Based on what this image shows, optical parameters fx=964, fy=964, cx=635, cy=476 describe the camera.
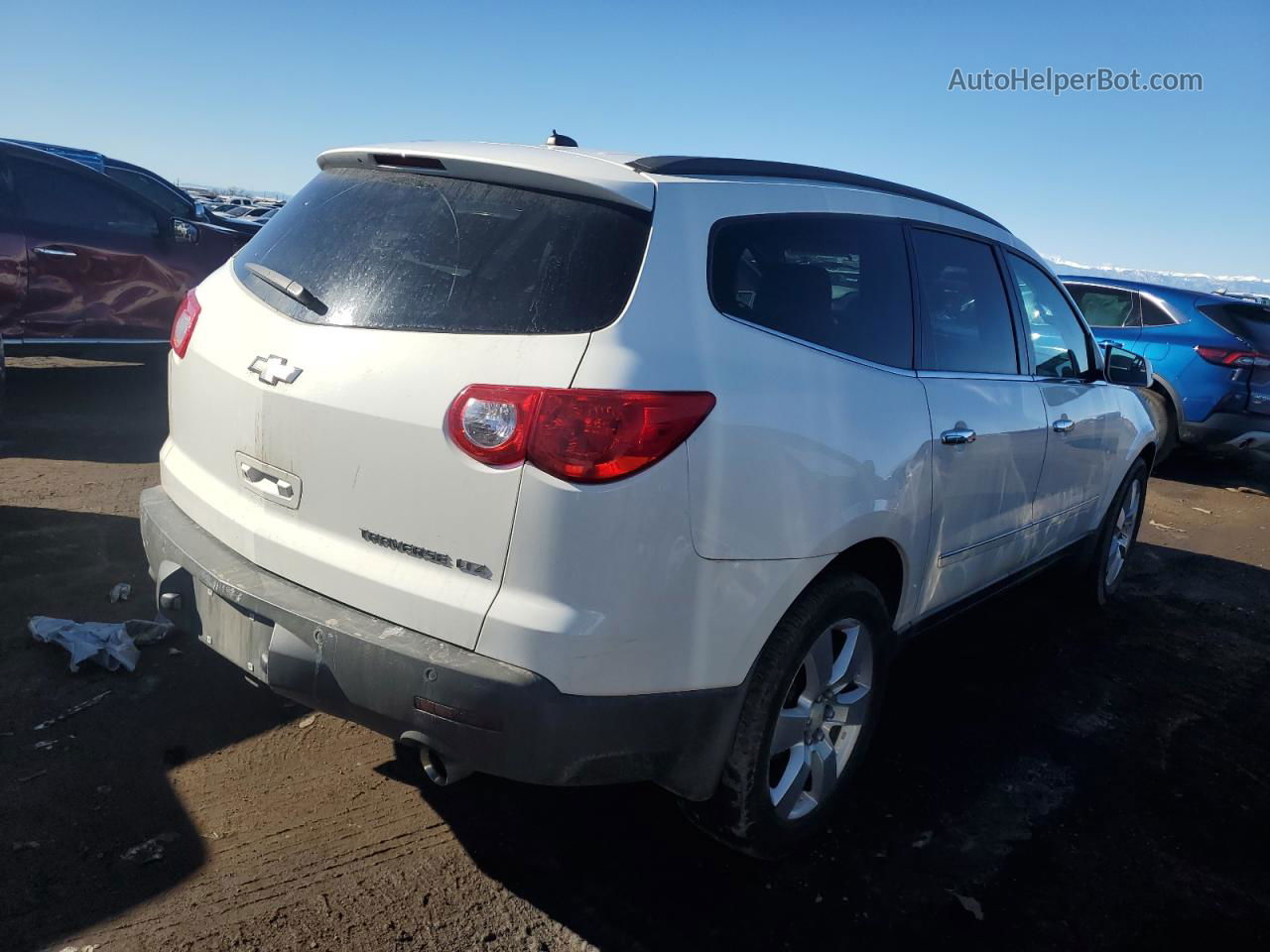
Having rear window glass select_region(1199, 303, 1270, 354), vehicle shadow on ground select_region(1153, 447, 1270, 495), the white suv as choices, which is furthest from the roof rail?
vehicle shadow on ground select_region(1153, 447, 1270, 495)

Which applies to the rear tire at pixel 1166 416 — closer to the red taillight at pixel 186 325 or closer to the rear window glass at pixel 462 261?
the rear window glass at pixel 462 261

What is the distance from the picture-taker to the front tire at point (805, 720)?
7.91 feet

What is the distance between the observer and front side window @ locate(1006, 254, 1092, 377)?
3949 millimetres

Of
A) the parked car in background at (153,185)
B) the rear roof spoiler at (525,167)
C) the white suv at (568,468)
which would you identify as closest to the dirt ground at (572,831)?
the white suv at (568,468)

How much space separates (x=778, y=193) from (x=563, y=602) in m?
1.34

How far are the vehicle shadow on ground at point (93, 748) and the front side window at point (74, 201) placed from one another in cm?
401

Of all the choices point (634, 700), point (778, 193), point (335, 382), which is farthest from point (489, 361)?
point (778, 193)

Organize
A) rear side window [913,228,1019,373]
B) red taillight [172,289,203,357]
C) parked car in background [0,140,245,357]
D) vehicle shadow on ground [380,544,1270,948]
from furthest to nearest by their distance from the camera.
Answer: parked car in background [0,140,245,357] → rear side window [913,228,1019,373] → red taillight [172,289,203,357] → vehicle shadow on ground [380,544,1270,948]

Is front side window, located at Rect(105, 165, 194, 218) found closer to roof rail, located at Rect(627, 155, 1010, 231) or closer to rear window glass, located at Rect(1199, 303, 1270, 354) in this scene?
roof rail, located at Rect(627, 155, 1010, 231)

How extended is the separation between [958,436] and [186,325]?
2.37 meters

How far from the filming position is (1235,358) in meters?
8.61

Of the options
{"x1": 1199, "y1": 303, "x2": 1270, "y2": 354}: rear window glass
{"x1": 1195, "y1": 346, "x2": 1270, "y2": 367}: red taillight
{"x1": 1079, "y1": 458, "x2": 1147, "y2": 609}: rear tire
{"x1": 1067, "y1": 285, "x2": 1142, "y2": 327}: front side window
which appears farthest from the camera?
{"x1": 1067, "y1": 285, "x2": 1142, "y2": 327}: front side window

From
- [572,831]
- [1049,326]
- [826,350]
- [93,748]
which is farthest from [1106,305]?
[93,748]

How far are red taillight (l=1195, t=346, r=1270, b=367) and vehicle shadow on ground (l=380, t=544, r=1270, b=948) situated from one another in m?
5.45
